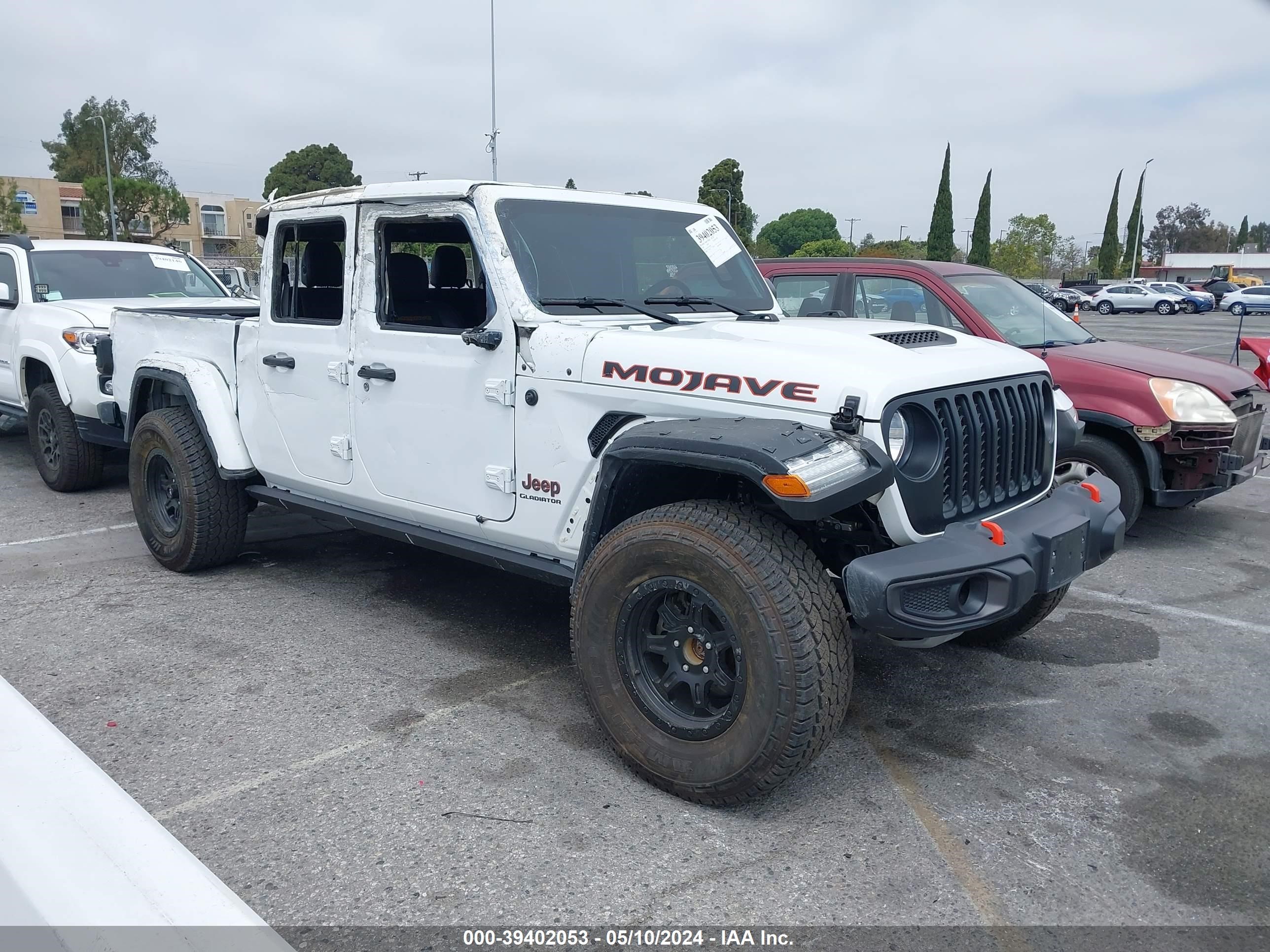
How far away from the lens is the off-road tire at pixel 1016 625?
13.7 feet

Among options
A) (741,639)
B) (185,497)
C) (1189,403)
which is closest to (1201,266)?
(1189,403)

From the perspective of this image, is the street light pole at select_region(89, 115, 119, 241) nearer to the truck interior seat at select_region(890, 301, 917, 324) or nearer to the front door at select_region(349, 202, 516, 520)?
the truck interior seat at select_region(890, 301, 917, 324)

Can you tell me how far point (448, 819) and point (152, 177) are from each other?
78.6 metres

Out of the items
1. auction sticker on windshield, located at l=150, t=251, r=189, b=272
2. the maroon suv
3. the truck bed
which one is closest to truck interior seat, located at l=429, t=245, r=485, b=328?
the truck bed

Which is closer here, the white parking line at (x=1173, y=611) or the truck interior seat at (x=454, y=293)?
the truck interior seat at (x=454, y=293)

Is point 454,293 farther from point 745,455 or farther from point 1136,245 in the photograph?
point 1136,245

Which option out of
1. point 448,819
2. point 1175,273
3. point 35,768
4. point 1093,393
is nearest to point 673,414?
point 448,819

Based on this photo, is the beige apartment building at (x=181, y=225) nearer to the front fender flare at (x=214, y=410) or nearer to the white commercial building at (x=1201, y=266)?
the front fender flare at (x=214, y=410)

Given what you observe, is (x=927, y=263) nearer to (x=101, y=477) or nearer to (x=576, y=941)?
(x=576, y=941)

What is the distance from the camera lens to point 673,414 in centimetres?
339

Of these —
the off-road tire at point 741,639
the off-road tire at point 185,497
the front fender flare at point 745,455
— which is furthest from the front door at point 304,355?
the off-road tire at point 741,639

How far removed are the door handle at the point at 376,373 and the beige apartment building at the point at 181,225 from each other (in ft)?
227

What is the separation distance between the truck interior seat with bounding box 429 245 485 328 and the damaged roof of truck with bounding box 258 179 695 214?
0.26 m

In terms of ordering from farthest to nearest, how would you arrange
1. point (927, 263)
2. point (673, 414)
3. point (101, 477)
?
point (101, 477), point (927, 263), point (673, 414)
